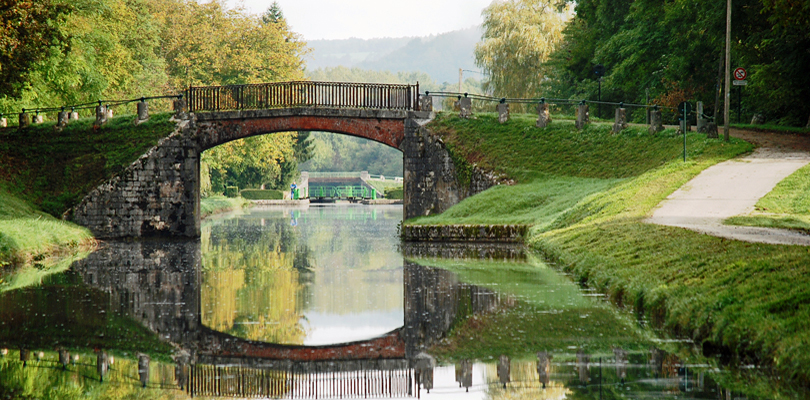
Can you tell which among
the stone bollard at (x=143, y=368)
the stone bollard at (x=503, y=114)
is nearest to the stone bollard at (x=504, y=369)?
the stone bollard at (x=143, y=368)

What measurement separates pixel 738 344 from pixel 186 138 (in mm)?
23896

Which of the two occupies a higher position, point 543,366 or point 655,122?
point 655,122

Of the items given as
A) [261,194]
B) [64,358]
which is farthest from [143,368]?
[261,194]

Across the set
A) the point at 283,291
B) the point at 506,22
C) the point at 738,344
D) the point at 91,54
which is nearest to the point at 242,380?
the point at 738,344

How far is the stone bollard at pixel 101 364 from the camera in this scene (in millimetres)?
8030

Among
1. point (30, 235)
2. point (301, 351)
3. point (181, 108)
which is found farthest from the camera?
point (181, 108)

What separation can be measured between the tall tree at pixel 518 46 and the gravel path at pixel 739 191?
21.0 metres

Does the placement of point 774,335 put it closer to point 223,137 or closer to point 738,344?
point 738,344

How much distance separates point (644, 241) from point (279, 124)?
17.7 metres

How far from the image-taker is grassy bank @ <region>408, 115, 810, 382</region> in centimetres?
832

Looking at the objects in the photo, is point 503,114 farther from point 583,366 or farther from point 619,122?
point 583,366

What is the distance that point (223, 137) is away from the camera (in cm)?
2933

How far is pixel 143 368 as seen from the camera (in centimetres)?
839

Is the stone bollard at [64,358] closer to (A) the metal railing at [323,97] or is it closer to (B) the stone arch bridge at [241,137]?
(B) the stone arch bridge at [241,137]
